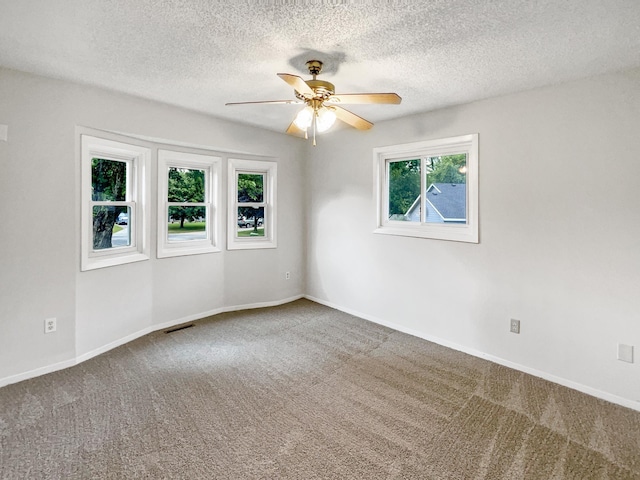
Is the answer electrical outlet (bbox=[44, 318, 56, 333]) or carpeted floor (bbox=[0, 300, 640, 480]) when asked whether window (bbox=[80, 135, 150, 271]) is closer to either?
electrical outlet (bbox=[44, 318, 56, 333])

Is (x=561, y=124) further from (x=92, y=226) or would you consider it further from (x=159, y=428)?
(x=92, y=226)

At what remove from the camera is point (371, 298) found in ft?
14.1

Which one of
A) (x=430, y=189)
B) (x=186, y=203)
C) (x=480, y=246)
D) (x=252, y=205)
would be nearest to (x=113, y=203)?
(x=186, y=203)

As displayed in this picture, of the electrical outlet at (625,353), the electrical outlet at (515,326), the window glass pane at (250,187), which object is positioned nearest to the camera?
the electrical outlet at (625,353)

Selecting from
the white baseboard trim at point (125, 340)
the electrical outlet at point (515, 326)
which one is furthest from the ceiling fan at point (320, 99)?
the white baseboard trim at point (125, 340)

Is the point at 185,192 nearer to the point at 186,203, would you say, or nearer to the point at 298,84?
the point at 186,203

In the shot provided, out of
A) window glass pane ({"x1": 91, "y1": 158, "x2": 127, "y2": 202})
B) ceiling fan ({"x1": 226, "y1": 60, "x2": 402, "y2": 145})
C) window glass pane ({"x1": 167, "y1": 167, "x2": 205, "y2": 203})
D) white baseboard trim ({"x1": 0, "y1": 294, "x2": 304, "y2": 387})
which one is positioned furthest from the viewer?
window glass pane ({"x1": 167, "y1": 167, "x2": 205, "y2": 203})

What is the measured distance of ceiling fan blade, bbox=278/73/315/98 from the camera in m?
1.95

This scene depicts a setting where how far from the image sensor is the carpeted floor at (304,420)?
6.16ft

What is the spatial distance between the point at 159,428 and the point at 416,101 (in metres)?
3.44

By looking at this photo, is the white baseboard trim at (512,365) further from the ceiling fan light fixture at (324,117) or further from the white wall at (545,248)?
the ceiling fan light fixture at (324,117)

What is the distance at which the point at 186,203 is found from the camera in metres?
4.21

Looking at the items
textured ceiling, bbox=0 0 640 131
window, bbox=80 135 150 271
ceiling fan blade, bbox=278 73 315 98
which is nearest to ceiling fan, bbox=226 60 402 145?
ceiling fan blade, bbox=278 73 315 98

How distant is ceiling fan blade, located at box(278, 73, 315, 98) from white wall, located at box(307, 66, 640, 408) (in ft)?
6.04
